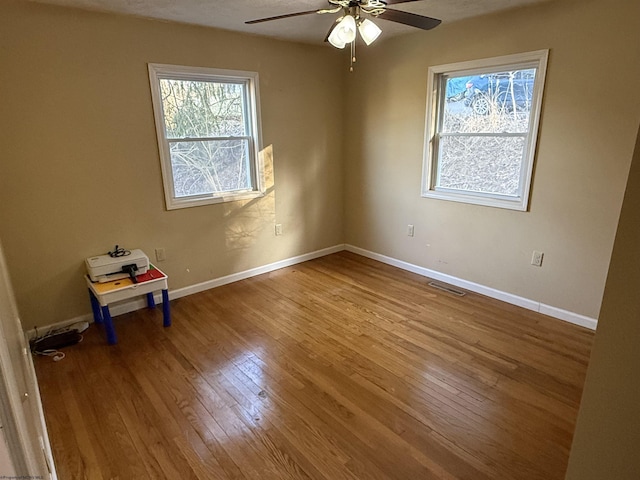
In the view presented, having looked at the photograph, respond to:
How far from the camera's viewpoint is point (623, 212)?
0.78 meters

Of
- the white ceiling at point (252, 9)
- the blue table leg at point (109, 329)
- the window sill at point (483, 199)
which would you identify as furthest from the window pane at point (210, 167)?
the window sill at point (483, 199)

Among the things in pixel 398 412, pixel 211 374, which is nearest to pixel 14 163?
pixel 211 374

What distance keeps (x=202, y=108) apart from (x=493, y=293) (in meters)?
3.20

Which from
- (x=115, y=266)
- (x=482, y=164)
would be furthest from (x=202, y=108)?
(x=482, y=164)

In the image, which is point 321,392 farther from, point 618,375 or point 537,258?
point 537,258

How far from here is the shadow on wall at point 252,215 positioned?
385cm

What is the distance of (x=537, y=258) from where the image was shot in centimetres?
320

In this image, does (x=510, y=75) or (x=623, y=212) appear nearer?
(x=623, y=212)

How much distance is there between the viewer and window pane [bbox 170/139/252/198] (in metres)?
3.46

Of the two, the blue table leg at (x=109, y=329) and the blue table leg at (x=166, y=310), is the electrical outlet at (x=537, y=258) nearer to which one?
the blue table leg at (x=166, y=310)

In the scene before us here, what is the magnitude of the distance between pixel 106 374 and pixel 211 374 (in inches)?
26.9

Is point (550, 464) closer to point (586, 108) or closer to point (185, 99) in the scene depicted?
point (586, 108)

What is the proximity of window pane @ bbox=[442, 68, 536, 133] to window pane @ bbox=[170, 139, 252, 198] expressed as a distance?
2041mm

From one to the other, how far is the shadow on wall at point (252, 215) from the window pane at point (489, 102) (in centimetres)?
182
